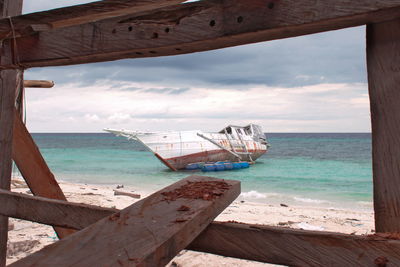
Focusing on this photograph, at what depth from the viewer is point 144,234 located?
1.13 m

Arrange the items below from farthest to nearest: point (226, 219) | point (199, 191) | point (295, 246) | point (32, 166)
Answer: point (226, 219)
point (32, 166)
point (199, 191)
point (295, 246)

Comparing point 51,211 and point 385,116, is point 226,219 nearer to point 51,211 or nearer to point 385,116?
point 51,211

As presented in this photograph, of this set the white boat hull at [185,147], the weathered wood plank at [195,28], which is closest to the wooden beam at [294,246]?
the weathered wood plank at [195,28]

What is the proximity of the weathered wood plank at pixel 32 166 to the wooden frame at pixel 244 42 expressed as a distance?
56 centimetres

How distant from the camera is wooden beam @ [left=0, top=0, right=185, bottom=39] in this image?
193 centimetres

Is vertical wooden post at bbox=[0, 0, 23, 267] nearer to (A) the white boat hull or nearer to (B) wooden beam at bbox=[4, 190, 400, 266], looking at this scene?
(B) wooden beam at bbox=[4, 190, 400, 266]

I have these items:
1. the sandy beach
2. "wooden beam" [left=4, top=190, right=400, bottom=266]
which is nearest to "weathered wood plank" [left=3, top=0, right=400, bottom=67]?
"wooden beam" [left=4, top=190, right=400, bottom=266]

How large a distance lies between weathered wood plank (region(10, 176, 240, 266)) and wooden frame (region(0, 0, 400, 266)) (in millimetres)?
166

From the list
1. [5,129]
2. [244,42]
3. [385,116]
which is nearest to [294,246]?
[385,116]

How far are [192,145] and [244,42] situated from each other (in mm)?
24018

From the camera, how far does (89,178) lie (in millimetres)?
25562

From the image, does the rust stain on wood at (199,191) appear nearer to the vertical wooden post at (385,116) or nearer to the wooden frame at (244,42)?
the wooden frame at (244,42)

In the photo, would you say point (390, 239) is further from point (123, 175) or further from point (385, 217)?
A: point (123, 175)

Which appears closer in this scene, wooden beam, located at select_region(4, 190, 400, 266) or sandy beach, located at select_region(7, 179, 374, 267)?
wooden beam, located at select_region(4, 190, 400, 266)
